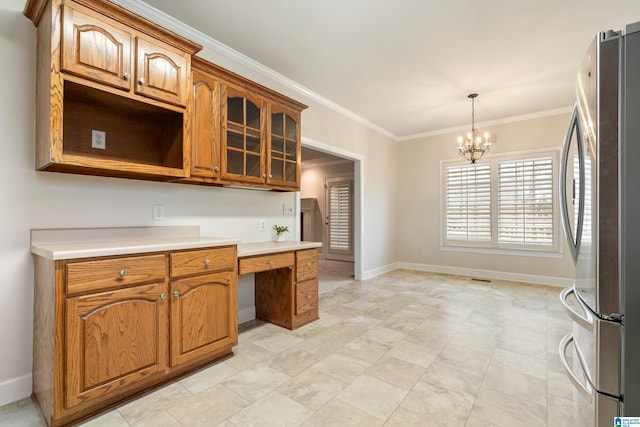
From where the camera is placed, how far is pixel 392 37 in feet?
8.89

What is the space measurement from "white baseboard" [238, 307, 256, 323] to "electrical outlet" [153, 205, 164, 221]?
1245 millimetres

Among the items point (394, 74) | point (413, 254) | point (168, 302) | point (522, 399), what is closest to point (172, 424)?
point (168, 302)

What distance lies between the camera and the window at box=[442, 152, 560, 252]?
464 centimetres

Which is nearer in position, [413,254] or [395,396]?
[395,396]

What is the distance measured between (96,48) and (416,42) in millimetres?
2561

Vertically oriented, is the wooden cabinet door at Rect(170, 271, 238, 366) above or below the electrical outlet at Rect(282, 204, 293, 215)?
A: below

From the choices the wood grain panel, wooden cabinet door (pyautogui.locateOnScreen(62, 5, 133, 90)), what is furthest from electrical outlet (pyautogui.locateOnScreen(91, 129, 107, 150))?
the wood grain panel

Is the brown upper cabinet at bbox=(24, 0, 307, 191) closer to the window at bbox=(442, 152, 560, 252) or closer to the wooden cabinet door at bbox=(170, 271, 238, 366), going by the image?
the wooden cabinet door at bbox=(170, 271, 238, 366)

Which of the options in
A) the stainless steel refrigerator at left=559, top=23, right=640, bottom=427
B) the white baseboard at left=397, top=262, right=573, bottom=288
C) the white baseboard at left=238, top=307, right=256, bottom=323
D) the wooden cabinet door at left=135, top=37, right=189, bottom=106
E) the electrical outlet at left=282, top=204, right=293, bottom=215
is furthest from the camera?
the white baseboard at left=397, top=262, right=573, bottom=288

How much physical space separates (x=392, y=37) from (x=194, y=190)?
229cm

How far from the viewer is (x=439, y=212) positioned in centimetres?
566

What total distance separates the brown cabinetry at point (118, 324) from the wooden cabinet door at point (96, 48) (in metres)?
1.10

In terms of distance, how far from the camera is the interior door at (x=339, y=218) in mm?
7340

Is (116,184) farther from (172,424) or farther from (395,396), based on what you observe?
(395,396)
